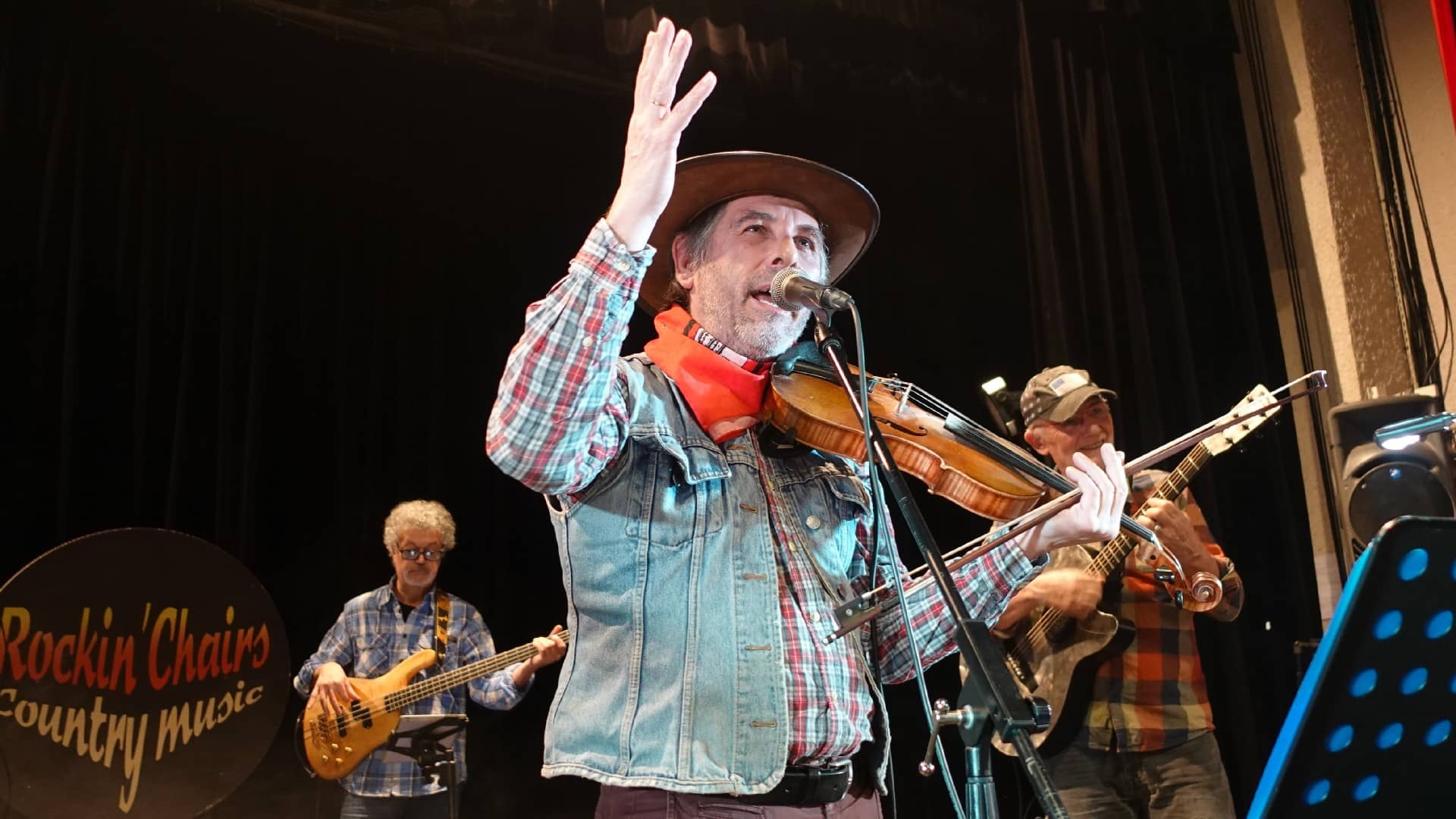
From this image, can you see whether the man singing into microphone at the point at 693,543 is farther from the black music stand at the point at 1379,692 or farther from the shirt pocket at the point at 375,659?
the shirt pocket at the point at 375,659

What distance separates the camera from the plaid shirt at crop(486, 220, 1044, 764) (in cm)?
148

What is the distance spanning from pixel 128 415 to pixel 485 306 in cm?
182

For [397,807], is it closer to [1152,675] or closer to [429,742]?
[429,742]

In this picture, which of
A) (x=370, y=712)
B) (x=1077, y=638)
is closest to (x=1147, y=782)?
(x=1077, y=638)

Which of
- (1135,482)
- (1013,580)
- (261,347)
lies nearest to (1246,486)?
(1135,482)

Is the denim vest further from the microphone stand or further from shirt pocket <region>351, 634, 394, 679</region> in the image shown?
shirt pocket <region>351, 634, 394, 679</region>

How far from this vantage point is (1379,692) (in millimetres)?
1017

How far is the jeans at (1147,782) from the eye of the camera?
324 centimetres

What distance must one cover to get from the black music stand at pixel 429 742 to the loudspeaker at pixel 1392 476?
3.46 metres

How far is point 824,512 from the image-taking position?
1930 millimetres

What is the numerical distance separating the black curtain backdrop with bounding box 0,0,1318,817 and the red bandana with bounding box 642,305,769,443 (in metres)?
2.76

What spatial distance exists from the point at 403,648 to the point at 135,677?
131 centimetres

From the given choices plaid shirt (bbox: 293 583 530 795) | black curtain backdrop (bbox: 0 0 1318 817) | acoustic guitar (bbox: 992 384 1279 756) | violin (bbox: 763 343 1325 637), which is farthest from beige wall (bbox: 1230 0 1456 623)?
plaid shirt (bbox: 293 583 530 795)

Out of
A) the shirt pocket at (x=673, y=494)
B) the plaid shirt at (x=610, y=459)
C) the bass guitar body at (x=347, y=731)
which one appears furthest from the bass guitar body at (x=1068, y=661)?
the bass guitar body at (x=347, y=731)
